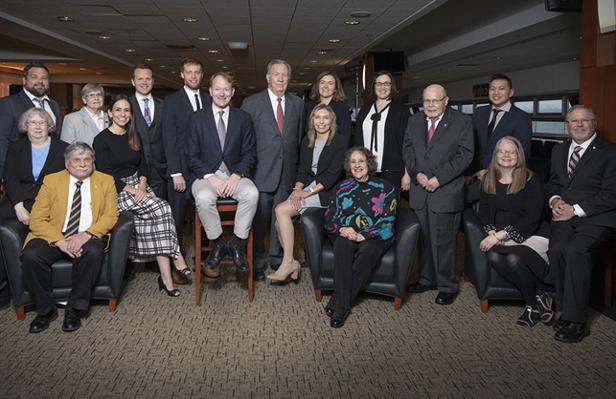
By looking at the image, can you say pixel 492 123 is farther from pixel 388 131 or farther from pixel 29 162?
pixel 29 162

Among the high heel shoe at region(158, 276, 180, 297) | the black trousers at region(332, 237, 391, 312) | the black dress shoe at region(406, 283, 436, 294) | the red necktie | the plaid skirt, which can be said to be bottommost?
the black dress shoe at region(406, 283, 436, 294)

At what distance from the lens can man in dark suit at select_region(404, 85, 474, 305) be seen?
5094 mm

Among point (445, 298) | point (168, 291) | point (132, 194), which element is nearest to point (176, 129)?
point (132, 194)

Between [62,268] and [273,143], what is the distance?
6.75ft

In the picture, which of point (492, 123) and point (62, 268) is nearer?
point (62, 268)

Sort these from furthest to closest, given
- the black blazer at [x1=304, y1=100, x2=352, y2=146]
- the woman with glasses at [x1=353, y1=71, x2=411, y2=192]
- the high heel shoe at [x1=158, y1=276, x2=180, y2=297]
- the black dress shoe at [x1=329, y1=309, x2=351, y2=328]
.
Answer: the black blazer at [x1=304, y1=100, x2=352, y2=146] < the woman with glasses at [x1=353, y1=71, x2=411, y2=192] < the high heel shoe at [x1=158, y1=276, x2=180, y2=297] < the black dress shoe at [x1=329, y1=309, x2=351, y2=328]

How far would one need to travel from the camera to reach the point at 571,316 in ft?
14.3

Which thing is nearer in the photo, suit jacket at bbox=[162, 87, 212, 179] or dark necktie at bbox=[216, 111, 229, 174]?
dark necktie at bbox=[216, 111, 229, 174]

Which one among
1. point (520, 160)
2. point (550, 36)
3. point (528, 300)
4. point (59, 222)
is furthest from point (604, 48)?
point (550, 36)

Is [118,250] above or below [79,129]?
below

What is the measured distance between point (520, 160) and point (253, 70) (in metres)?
17.3

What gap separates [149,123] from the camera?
5.58 meters

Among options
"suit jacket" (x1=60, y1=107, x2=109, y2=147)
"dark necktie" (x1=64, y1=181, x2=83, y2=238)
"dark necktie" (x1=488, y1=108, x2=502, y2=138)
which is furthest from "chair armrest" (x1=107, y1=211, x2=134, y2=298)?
"dark necktie" (x1=488, y1=108, x2=502, y2=138)

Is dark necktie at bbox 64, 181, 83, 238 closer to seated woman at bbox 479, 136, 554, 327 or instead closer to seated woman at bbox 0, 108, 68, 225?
seated woman at bbox 0, 108, 68, 225
